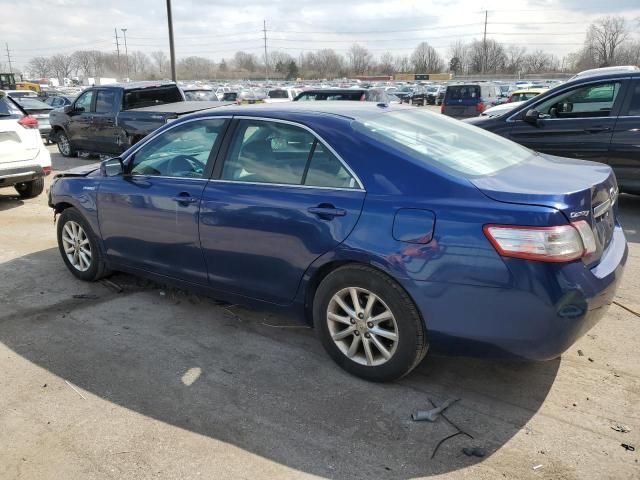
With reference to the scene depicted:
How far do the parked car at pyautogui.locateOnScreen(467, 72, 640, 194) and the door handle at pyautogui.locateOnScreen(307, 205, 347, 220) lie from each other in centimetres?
539

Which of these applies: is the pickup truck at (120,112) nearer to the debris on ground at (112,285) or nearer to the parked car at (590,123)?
the debris on ground at (112,285)

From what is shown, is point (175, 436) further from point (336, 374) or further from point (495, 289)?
point (495, 289)

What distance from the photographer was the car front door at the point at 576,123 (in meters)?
7.13

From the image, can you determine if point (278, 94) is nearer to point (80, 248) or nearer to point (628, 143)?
point (628, 143)

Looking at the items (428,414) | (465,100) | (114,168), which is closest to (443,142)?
(428,414)

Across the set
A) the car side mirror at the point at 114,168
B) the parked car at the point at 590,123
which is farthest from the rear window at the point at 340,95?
the car side mirror at the point at 114,168

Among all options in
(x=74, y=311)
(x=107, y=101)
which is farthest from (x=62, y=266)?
(x=107, y=101)

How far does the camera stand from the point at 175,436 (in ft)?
9.41

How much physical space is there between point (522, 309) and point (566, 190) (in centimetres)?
68

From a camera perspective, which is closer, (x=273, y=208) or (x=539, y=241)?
(x=539, y=241)

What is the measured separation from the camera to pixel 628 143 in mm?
6922

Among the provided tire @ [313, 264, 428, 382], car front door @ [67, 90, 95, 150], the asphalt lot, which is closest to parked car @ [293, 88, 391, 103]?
car front door @ [67, 90, 95, 150]

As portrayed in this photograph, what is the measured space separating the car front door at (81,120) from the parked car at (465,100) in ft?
45.1

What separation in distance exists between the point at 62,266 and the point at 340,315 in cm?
367
